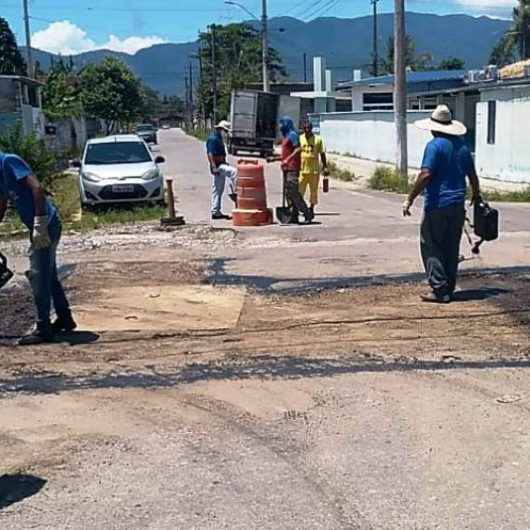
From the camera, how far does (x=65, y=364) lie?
23.4 feet

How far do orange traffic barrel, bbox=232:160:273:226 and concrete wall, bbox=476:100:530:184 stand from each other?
11320 millimetres

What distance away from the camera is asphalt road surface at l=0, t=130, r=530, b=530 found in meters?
4.43

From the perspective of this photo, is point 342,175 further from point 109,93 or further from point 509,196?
point 109,93

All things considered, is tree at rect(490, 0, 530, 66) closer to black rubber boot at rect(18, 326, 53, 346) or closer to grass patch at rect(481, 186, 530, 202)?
grass patch at rect(481, 186, 530, 202)

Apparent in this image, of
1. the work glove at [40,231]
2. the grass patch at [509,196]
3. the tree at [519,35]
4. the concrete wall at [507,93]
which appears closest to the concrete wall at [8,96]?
the concrete wall at [507,93]

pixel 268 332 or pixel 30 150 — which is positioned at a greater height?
pixel 30 150

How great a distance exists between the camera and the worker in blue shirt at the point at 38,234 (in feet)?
23.7

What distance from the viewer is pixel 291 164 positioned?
15.3 metres

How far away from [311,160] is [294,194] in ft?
2.54

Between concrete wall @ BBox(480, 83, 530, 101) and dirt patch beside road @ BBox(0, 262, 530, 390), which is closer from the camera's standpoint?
dirt patch beside road @ BBox(0, 262, 530, 390)

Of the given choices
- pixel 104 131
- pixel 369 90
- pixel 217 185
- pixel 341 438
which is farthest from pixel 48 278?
pixel 104 131

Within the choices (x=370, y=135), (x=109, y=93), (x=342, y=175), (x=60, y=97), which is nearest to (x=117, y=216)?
(x=342, y=175)

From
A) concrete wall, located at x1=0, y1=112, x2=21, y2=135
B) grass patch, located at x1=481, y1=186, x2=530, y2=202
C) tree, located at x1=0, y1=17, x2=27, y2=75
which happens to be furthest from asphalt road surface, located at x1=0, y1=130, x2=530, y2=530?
tree, located at x1=0, y1=17, x2=27, y2=75

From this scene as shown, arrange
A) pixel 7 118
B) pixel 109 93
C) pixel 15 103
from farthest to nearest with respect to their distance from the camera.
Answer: pixel 109 93
pixel 15 103
pixel 7 118
